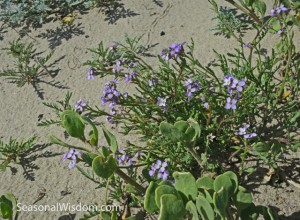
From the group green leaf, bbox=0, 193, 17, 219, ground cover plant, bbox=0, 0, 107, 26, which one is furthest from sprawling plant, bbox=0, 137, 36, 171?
ground cover plant, bbox=0, 0, 107, 26

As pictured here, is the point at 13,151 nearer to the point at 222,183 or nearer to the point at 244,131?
the point at 244,131

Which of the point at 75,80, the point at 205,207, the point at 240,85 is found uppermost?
the point at 75,80

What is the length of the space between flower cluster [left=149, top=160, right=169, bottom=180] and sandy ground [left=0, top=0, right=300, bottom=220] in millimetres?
619

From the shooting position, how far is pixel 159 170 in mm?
2498

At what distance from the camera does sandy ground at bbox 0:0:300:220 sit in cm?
307

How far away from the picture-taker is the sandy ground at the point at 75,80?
3.07 metres

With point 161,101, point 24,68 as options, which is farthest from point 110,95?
point 24,68

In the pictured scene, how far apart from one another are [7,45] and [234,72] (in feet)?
7.80

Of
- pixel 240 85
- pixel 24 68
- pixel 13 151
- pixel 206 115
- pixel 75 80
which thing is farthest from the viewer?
pixel 24 68

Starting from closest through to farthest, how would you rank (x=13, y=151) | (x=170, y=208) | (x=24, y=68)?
(x=170, y=208) < (x=13, y=151) < (x=24, y=68)

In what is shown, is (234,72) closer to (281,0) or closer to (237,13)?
(281,0)

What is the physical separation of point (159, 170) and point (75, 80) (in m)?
1.62

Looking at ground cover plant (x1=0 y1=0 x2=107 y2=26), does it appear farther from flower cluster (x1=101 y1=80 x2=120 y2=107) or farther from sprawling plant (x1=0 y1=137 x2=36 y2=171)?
flower cluster (x1=101 y1=80 x2=120 y2=107)

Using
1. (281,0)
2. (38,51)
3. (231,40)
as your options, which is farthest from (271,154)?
(38,51)
